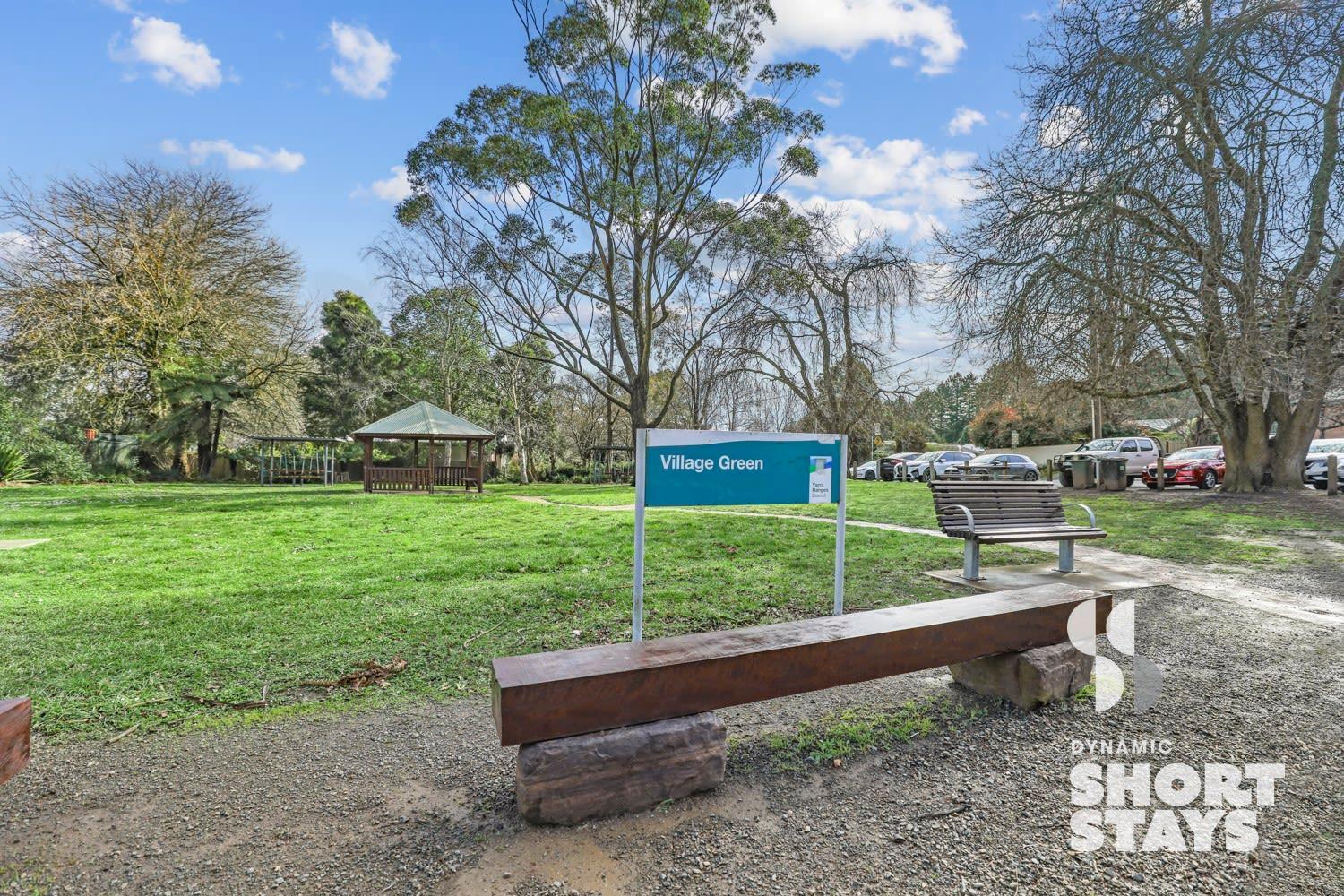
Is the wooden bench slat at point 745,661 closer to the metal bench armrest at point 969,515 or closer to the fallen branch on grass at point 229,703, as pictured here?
the fallen branch on grass at point 229,703

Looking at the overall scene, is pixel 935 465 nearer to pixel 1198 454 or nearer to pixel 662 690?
pixel 1198 454

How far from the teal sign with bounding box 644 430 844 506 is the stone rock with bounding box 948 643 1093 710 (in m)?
1.25

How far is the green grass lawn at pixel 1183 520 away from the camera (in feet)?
24.5

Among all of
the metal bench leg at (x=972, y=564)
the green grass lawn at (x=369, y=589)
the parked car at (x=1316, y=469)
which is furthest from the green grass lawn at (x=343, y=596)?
the parked car at (x=1316, y=469)

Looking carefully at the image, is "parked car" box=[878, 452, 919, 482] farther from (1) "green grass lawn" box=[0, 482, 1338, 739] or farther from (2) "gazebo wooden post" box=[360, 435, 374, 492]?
(2) "gazebo wooden post" box=[360, 435, 374, 492]

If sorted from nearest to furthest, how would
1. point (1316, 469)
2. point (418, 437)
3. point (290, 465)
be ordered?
point (1316, 469)
point (418, 437)
point (290, 465)

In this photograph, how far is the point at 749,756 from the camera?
258cm

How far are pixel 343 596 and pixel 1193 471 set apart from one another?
21.2m

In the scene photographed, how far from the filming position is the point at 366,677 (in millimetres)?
3436

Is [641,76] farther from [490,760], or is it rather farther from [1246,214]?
[490,760]

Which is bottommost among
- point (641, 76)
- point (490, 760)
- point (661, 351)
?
point (490, 760)

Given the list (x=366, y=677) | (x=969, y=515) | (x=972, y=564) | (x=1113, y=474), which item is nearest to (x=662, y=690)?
(x=366, y=677)

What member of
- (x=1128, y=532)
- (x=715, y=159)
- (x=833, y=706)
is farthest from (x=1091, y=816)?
(x=715, y=159)

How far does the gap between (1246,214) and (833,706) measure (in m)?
8.96
